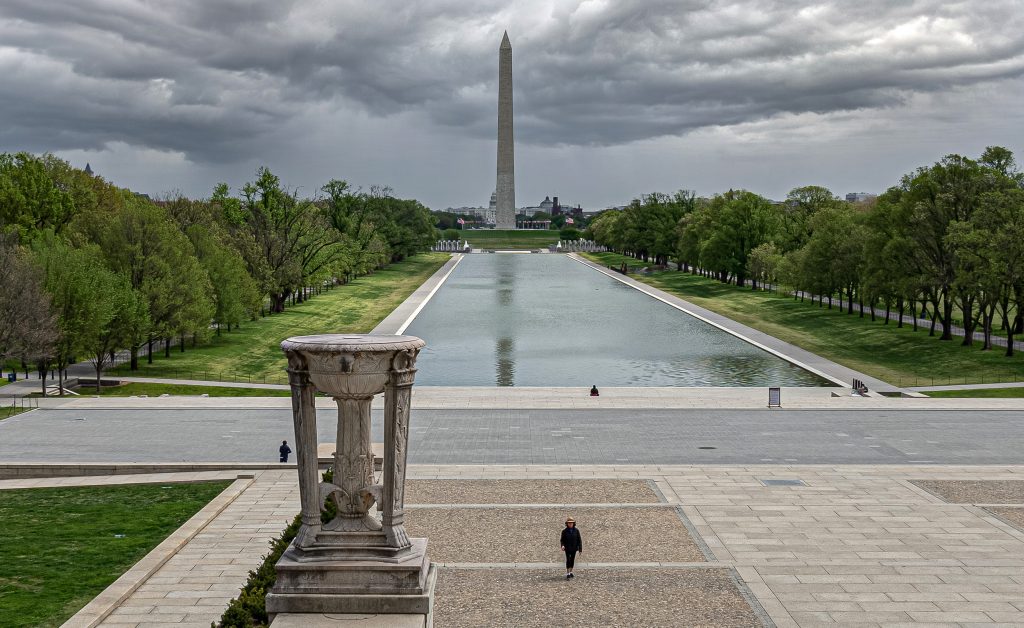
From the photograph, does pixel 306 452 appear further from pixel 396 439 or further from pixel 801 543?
pixel 801 543

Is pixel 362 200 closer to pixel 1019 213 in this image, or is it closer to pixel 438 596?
pixel 1019 213

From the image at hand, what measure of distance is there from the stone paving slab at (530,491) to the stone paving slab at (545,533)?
0.78 meters

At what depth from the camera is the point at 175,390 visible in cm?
4334

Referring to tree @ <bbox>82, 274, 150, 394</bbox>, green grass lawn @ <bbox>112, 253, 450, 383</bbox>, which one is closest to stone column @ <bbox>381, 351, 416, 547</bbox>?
green grass lawn @ <bbox>112, 253, 450, 383</bbox>

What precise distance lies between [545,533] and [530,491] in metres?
3.62

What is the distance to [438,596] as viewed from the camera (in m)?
16.1

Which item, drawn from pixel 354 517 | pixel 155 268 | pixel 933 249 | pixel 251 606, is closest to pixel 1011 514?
pixel 354 517

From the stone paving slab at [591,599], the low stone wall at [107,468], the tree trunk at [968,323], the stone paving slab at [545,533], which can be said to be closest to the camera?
the stone paving slab at [591,599]

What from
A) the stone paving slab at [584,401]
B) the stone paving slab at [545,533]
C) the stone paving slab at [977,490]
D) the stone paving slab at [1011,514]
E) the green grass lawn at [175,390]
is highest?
the stone paving slab at [1011,514]

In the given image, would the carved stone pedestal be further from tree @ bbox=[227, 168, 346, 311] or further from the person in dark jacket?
tree @ bbox=[227, 168, 346, 311]

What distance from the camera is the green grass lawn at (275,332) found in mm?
50750

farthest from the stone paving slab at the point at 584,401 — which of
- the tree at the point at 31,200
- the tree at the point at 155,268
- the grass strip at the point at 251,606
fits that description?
the tree at the point at 31,200

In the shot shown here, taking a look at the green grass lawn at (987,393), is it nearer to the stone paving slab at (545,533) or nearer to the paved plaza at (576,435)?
the paved plaza at (576,435)

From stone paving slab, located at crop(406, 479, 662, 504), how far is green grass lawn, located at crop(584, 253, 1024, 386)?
2717 centimetres
